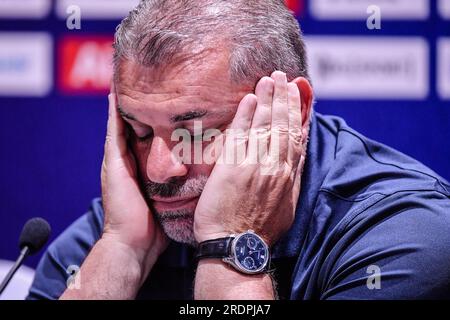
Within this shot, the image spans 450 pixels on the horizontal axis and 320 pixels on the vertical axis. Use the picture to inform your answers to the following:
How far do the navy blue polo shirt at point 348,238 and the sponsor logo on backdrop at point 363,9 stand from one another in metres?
0.56

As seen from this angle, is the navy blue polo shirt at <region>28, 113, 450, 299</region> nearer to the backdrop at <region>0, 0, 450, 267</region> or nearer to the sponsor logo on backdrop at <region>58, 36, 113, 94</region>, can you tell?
the backdrop at <region>0, 0, 450, 267</region>

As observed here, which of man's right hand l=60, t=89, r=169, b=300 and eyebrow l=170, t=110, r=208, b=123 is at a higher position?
eyebrow l=170, t=110, r=208, b=123

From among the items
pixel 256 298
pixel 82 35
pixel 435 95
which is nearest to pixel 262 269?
pixel 256 298

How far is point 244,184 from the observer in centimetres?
133

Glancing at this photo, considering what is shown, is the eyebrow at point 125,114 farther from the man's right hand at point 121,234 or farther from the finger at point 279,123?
the finger at point 279,123

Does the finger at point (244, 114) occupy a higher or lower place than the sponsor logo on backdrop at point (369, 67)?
lower

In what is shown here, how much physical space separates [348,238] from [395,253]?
12cm

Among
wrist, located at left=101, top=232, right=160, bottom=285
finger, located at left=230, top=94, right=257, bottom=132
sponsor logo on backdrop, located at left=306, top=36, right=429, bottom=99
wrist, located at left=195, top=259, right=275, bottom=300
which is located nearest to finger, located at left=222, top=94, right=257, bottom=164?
finger, located at left=230, top=94, right=257, bottom=132

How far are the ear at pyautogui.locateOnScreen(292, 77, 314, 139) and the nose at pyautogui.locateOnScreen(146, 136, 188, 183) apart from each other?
310 mm

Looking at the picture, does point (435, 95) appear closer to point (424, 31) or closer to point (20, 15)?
point (424, 31)

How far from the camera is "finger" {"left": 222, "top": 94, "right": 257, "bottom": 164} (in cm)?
135

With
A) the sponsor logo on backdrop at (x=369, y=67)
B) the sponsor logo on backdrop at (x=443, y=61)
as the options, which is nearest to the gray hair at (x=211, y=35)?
the sponsor logo on backdrop at (x=369, y=67)

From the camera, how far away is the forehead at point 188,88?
53.6 inches

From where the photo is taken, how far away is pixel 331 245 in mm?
1404
